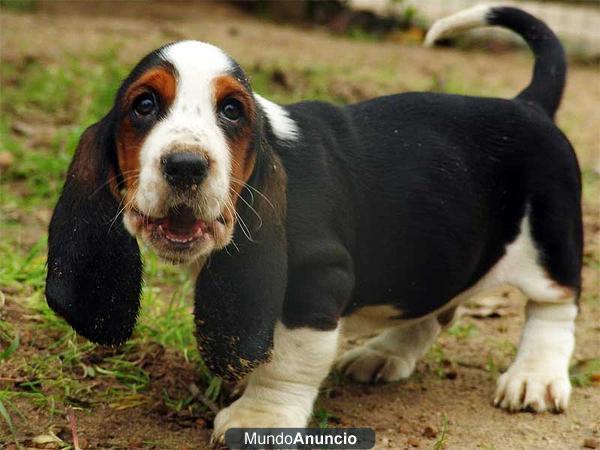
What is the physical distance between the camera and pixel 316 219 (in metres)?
4.02

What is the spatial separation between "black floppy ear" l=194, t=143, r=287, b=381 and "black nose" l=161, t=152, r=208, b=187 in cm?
39

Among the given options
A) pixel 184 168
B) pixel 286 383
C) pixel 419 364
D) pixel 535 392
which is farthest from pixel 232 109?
pixel 419 364

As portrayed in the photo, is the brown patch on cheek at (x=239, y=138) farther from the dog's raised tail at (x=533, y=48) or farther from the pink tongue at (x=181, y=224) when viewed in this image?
the dog's raised tail at (x=533, y=48)

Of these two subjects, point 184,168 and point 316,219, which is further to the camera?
point 316,219

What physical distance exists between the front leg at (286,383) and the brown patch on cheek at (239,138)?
0.63 meters

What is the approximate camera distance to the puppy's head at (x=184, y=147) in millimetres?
3410

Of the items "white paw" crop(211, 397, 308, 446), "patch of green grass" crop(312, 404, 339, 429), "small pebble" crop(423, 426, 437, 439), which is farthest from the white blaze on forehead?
"small pebble" crop(423, 426, 437, 439)

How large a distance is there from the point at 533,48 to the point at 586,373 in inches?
59.2

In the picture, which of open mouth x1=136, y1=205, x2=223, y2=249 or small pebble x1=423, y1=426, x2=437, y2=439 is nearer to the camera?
open mouth x1=136, y1=205, x2=223, y2=249

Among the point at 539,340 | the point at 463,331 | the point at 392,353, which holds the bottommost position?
the point at 463,331

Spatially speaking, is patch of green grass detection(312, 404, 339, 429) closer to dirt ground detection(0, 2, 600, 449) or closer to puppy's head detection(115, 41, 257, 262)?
dirt ground detection(0, 2, 600, 449)

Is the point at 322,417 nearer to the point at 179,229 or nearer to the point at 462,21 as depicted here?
the point at 179,229

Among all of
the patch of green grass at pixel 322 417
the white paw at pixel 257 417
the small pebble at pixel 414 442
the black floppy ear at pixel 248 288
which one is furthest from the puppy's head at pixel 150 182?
the small pebble at pixel 414 442

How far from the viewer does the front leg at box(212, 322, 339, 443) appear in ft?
13.1
